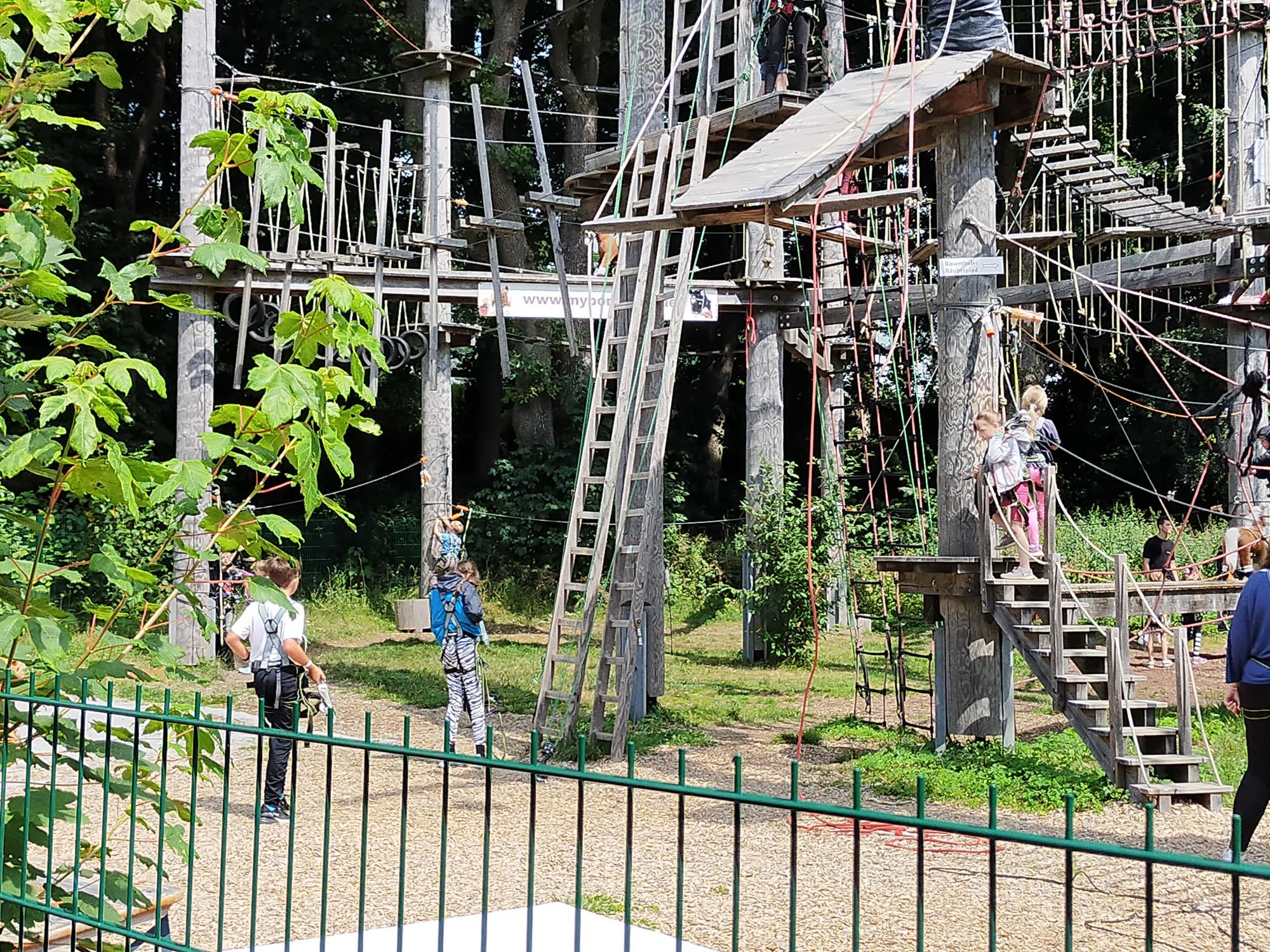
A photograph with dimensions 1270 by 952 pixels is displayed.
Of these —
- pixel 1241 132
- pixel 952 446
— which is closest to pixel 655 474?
pixel 952 446

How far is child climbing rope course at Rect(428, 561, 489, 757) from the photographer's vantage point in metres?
9.84

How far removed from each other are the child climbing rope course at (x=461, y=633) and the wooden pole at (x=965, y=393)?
374 centimetres

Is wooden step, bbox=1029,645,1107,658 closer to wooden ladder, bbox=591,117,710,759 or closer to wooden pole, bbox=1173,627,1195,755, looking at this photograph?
wooden pole, bbox=1173,627,1195,755

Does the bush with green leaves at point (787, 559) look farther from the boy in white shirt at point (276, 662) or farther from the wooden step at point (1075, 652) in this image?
the boy in white shirt at point (276, 662)

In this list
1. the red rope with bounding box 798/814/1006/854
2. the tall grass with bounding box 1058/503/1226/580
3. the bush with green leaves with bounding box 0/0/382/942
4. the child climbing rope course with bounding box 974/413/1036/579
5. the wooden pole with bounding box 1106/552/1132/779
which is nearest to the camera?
the bush with green leaves with bounding box 0/0/382/942

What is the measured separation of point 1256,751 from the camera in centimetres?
682

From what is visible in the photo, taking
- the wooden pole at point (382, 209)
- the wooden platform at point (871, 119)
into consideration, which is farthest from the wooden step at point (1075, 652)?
the wooden pole at point (382, 209)

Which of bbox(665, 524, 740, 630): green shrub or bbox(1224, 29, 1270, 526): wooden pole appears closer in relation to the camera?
bbox(1224, 29, 1270, 526): wooden pole

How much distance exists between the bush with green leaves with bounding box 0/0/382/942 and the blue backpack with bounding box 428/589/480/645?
18.8 ft

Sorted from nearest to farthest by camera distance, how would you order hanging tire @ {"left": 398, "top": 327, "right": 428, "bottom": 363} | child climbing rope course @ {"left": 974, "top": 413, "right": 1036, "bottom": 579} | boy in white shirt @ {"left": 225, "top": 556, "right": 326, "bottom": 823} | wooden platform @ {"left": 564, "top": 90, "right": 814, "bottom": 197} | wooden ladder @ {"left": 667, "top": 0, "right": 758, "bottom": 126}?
boy in white shirt @ {"left": 225, "top": 556, "right": 326, "bottom": 823} < child climbing rope course @ {"left": 974, "top": 413, "right": 1036, "bottom": 579} < wooden platform @ {"left": 564, "top": 90, "right": 814, "bottom": 197} < wooden ladder @ {"left": 667, "top": 0, "right": 758, "bottom": 126} < hanging tire @ {"left": 398, "top": 327, "right": 428, "bottom": 363}

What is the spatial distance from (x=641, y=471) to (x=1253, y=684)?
5343 millimetres

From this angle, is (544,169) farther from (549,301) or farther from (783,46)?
(549,301)

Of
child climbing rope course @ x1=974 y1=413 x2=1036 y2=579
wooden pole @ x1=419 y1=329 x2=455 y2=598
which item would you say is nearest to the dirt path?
child climbing rope course @ x1=974 y1=413 x2=1036 y2=579

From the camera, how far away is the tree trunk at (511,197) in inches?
983
